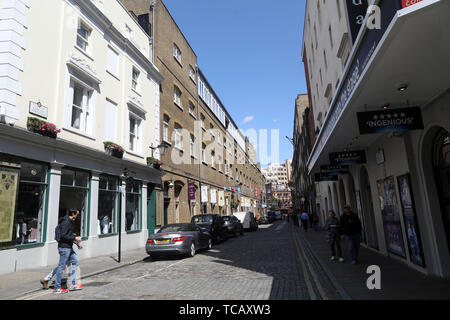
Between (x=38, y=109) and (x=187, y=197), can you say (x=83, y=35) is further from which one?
(x=187, y=197)

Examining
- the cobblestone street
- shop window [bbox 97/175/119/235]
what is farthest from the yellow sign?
shop window [bbox 97/175/119/235]

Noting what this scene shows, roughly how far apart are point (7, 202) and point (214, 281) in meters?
6.95

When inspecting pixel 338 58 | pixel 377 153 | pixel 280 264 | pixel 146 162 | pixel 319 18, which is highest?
pixel 319 18

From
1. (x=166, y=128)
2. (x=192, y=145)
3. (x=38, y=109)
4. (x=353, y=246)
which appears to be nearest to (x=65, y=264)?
(x=38, y=109)

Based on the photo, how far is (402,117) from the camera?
6918 millimetres

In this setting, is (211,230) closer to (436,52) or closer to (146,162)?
(146,162)

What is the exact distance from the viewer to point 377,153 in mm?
10586

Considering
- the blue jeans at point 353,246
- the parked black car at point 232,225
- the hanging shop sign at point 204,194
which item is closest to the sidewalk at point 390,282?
the blue jeans at point 353,246

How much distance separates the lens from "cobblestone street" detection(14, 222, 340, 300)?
6433mm

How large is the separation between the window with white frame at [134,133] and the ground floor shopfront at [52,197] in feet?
4.95

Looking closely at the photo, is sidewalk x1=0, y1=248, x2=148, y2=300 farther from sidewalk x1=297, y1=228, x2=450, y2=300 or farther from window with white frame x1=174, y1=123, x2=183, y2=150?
window with white frame x1=174, y1=123, x2=183, y2=150

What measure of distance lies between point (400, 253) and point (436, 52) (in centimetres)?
692
